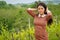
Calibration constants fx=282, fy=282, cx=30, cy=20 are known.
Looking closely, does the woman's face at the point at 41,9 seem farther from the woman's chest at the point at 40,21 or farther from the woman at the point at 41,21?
the woman's chest at the point at 40,21

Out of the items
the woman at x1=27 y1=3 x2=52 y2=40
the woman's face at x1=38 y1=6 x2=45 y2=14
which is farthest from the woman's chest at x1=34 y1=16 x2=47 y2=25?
the woman's face at x1=38 y1=6 x2=45 y2=14

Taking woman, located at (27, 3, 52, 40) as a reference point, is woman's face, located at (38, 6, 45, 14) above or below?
above

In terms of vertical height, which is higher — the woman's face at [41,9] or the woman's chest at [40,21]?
the woman's face at [41,9]

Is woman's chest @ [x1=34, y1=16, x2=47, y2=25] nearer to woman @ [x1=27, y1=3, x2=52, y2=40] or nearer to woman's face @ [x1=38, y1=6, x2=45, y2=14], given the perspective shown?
woman @ [x1=27, y1=3, x2=52, y2=40]

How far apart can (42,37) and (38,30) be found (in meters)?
0.13

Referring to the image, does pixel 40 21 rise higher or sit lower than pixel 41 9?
lower

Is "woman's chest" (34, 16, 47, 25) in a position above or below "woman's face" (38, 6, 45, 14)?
below

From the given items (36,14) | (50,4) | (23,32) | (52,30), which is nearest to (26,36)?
(23,32)

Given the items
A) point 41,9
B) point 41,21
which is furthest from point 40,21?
point 41,9

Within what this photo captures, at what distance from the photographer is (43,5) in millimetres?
4715

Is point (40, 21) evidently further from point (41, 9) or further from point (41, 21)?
point (41, 9)

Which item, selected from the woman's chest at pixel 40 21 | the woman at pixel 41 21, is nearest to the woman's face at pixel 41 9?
the woman at pixel 41 21

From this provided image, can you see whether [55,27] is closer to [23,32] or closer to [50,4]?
[23,32]

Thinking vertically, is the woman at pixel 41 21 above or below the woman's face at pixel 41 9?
below
